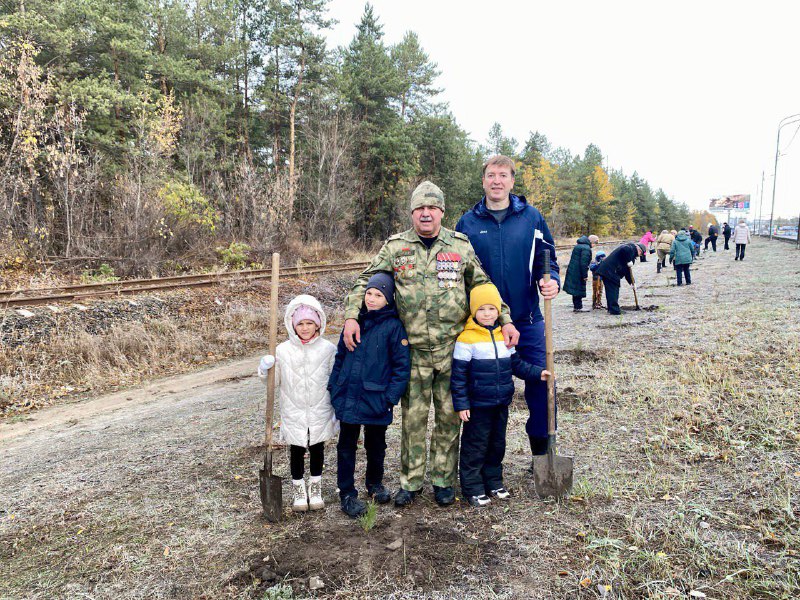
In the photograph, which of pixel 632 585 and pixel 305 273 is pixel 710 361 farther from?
pixel 305 273

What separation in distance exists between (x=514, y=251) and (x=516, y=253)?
0.07 feet

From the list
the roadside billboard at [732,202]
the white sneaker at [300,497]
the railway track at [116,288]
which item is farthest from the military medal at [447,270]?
the roadside billboard at [732,202]

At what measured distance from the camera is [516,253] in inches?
139

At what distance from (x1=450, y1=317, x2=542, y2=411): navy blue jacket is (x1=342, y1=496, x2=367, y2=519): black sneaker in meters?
0.93

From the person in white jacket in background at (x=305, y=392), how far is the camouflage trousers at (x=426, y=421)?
554 millimetres

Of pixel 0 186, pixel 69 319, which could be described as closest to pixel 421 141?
pixel 0 186

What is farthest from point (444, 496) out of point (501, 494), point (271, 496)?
point (271, 496)

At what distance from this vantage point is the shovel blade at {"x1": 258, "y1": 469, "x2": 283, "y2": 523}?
3275 millimetres

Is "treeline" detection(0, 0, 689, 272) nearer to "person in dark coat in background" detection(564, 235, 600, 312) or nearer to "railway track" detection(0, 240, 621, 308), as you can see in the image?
"railway track" detection(0, 240, 621, 308)

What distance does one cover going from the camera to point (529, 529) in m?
3.05

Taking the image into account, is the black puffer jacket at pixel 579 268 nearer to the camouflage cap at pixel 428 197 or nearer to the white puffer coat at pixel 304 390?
the camouflage cap at pixel 428 197

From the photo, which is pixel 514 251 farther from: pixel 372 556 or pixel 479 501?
pixel 372 556

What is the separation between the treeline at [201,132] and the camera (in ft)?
48.0

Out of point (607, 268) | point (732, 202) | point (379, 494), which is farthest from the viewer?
point (732, 202)
